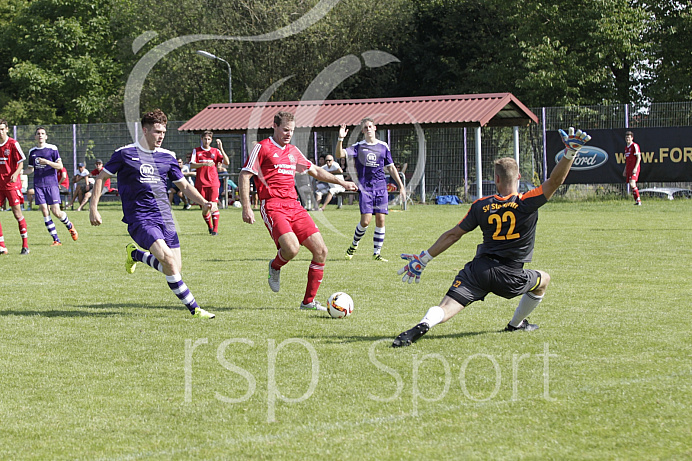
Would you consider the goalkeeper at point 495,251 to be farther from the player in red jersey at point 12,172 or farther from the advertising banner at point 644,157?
the advertising banner at point 644,157

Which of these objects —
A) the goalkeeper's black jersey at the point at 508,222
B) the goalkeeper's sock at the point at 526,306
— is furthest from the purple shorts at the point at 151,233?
the goalkeeper's sock at the point at 526,306

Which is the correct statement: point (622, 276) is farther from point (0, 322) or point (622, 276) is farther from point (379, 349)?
point (0, 322)

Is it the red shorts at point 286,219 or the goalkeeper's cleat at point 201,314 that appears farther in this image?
the red shorts at point 286,219

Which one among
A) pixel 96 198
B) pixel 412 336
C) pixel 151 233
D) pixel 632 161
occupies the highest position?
pixel 632 161

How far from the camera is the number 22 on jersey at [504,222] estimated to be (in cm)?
627

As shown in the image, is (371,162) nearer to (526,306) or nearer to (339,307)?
(339,307)

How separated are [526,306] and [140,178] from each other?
4.07 meters

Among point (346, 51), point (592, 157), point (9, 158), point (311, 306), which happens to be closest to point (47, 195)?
point (9, 158)

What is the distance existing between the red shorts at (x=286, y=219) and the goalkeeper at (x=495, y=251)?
2.22m

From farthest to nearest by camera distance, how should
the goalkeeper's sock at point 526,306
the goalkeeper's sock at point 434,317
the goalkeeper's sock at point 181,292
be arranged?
the goalkeeper's sock at point 181,292 → the goalkeeper's sock at point 526,306 → the goalkeeper's sock at point 434,317

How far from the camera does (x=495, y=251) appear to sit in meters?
6.39

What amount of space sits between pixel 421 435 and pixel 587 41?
116ft

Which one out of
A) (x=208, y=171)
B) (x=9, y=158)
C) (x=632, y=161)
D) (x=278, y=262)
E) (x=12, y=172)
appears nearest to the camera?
(x=278, y=262)

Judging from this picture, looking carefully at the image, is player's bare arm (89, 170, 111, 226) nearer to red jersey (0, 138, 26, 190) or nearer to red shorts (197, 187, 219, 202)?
red jersey (0, 138, 26, 190)
